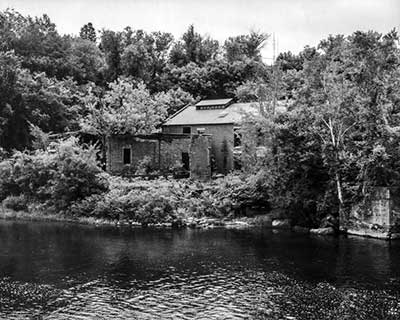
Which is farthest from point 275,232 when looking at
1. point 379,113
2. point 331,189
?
point 379,113

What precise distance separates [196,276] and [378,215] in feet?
46.9

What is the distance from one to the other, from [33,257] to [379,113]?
22.1 metres

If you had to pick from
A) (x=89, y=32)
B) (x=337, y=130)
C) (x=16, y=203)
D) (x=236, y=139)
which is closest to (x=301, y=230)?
(x=337, y=130)

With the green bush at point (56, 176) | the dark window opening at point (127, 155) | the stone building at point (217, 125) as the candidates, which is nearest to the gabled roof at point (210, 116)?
the stone building at point (217, 125)

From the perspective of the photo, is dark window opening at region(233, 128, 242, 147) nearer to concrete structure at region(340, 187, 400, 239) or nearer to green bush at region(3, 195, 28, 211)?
concrete structure at region(340, 187, 400, 239)

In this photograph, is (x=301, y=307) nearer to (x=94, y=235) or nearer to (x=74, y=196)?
(x=94, y=235)

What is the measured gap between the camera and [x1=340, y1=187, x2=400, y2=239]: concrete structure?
98.7ft

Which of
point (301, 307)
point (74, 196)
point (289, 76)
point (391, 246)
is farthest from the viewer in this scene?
point (289, 76)

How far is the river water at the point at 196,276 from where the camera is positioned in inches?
678

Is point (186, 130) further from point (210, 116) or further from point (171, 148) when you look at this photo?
point (171, 148)

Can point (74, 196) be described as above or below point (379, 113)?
below

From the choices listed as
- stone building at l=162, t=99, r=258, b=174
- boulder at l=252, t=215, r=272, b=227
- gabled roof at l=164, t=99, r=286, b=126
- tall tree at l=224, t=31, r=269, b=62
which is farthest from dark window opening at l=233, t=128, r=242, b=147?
tall tree at l=224, t=31, r=269, b=62

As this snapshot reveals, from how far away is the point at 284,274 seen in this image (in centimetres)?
2170

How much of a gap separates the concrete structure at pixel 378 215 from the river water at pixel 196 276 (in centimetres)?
120
